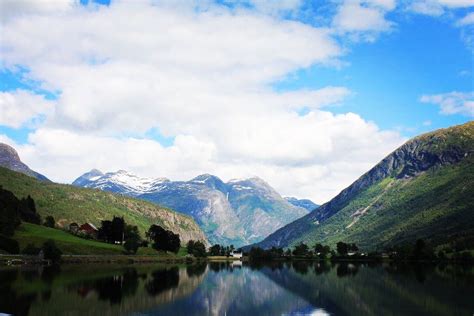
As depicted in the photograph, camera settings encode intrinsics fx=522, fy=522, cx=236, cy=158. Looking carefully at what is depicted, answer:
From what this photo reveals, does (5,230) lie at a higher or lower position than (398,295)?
higher

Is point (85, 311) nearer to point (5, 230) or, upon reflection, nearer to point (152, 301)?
point (152, 301)

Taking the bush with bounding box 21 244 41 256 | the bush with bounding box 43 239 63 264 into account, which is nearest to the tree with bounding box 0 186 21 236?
the bush with bounding box 21 244 41 256

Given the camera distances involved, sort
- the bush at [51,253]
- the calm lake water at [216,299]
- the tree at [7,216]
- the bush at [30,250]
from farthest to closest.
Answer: the tree at [7,216]
the bush at [51,253]
the bush at [30,250]
the calm lake water at [216,299]

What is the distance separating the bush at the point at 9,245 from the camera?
14750 centimetres

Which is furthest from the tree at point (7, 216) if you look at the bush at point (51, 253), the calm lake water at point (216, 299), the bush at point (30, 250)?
the calm lake water at point (216, 299)

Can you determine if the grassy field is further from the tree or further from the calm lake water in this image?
the calm lake water

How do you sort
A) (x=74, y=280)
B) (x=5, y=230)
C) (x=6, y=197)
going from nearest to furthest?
(x=74, y=280), (x=5, y=230), (x=6, y=197)

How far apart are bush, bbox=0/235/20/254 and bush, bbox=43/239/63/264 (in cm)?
786

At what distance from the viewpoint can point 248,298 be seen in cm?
7681

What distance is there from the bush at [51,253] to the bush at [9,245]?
7862 mm

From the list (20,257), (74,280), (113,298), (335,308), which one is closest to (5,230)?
(20,257)

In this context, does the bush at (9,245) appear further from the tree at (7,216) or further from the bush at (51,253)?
the bush at (51,253)

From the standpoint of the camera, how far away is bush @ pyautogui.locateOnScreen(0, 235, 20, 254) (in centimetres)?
14750

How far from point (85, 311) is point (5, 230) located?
113366mm
